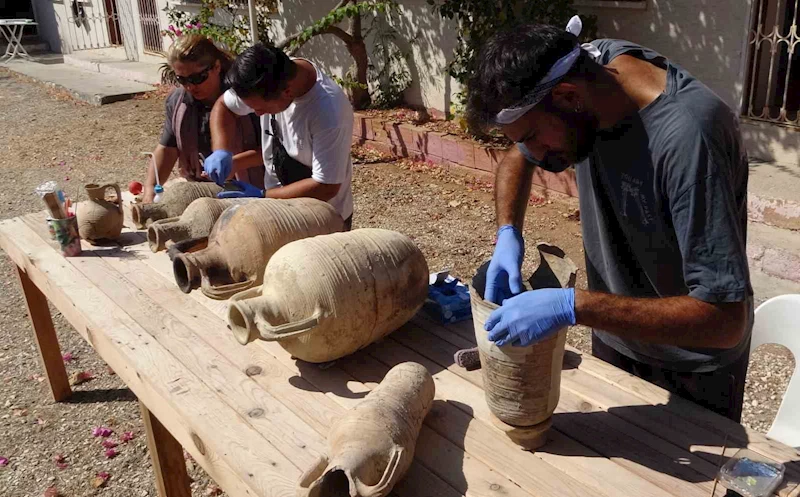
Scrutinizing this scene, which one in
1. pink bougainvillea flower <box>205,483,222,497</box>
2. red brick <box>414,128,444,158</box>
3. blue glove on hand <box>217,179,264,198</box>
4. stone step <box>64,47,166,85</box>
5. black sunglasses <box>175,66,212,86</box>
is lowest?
pink bougainvillea flower <box>205,483,222,497</box>

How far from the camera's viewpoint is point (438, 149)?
21.9 feet

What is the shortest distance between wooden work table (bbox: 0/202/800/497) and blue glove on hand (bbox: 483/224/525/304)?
0.95 ft

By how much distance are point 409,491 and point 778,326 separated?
1.38 metres

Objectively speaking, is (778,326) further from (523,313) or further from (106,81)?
(106,81)

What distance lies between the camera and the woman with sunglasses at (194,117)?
3.14 meters

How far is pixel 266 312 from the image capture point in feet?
5.74

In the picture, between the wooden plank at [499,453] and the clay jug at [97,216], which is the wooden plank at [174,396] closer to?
the clay jug at [97,216]

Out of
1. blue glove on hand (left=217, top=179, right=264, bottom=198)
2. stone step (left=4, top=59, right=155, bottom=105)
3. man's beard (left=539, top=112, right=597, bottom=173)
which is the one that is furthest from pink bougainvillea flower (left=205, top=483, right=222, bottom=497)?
stone step (left=4, top=59, right=155, bottom=105)

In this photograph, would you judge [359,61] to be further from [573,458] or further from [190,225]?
Result: [573,458]

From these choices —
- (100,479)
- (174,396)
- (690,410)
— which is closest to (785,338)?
(690,410)

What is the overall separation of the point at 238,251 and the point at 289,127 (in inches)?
37.6

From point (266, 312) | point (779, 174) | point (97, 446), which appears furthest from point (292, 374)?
point (779, 174)

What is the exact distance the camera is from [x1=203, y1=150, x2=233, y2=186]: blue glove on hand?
3.01m

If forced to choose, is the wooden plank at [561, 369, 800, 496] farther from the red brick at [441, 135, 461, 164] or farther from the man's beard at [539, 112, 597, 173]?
the red brick at [441, 135, 461, 164]
